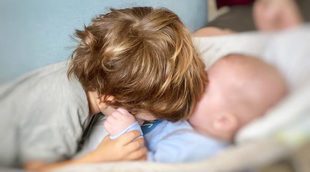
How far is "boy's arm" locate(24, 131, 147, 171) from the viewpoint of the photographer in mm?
491

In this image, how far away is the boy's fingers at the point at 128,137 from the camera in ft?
2.30

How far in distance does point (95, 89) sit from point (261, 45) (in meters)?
0.35

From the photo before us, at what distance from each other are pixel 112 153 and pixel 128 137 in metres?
0.10

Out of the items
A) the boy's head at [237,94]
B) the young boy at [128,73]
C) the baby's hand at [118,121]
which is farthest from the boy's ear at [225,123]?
the baby's hand at [118,121]

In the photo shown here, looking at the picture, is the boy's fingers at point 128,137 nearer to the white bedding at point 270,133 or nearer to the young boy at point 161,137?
the young boy at point 161,137

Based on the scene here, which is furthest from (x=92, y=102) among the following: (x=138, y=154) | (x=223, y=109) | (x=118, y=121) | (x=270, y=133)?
(x=270, y=133)

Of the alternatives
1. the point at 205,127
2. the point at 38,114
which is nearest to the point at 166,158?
the point at 205,127

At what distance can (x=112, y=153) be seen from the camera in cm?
62

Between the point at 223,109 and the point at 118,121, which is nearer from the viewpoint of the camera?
the point at 223,109

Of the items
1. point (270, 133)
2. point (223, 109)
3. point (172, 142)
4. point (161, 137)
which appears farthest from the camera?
point (161, 137)

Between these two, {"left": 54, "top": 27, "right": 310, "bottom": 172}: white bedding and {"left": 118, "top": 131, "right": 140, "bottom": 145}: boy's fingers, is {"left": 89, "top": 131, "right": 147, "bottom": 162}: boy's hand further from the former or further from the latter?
{"left": 54, "top": 27, "right": 310, "bottom": 172}: white bedding

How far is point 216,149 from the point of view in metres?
0.45

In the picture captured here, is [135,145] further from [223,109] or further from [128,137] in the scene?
[223,109]

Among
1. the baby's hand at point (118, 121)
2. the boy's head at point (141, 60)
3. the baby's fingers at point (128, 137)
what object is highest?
the boy's head at point (141, 60)
